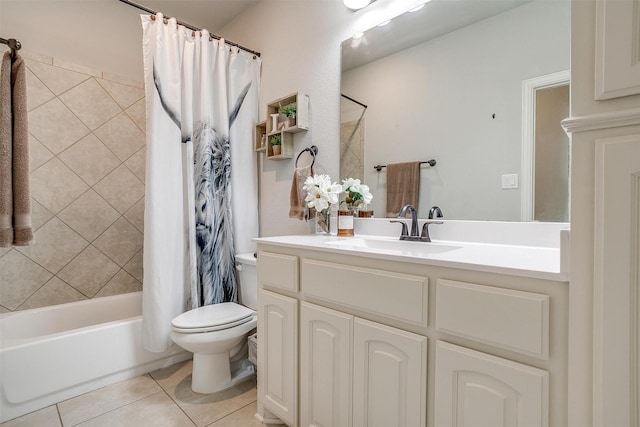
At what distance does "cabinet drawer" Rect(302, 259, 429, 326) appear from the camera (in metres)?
0.93

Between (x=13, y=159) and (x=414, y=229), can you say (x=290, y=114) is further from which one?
(x=13, y=159)

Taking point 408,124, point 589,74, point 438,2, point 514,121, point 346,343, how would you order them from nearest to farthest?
1. point 589,74
2. point 346,343
3. point 514,121
4. point 438,2
5. point 408,124

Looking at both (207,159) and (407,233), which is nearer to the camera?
(407,233)

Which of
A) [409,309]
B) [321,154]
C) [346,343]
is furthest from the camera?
[321,154]

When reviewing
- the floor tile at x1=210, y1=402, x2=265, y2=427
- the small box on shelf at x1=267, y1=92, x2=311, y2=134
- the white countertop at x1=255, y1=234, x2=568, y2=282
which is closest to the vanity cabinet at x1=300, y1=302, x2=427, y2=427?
the white countertop at x1=255, y1=234, x2=568, y2=282

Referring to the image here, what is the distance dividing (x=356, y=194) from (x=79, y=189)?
200cm

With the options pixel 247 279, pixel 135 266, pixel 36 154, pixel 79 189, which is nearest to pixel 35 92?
pixel 36 154

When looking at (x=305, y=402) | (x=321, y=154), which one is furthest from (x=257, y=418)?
(x=321, y=154)

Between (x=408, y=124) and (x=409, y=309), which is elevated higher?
(x=408, y=124)

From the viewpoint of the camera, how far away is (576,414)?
0.70 m

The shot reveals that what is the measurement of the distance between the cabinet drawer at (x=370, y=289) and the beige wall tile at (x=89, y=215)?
189cm

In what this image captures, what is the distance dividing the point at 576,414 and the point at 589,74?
0.76 m

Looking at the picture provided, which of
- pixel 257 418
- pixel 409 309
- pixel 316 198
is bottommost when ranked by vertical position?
pixel 257 418

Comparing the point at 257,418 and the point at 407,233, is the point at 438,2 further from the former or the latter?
the point at 257,418
